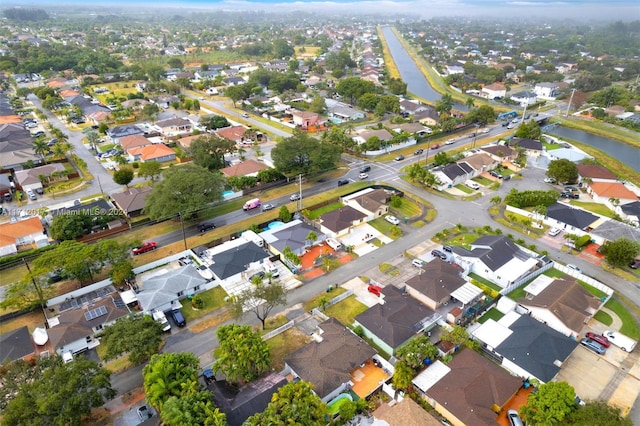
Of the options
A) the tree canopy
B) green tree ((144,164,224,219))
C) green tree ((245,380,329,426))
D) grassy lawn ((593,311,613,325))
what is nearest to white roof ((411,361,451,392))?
green tree ((245,380,329,426))

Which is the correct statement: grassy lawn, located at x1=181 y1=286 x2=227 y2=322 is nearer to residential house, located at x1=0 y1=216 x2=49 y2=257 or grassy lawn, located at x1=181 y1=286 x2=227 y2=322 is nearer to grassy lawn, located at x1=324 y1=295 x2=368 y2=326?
grassy lawn, located at x1=324 y1=295 x2=368 y2=326

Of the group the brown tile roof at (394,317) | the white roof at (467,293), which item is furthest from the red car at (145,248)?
the white roof at (467,293)

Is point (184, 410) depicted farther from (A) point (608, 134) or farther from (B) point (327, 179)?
(A) point (608, 134)

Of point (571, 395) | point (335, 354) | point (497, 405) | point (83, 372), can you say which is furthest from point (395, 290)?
point (83, 372)

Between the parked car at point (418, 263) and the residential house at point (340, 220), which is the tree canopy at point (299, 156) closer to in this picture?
the residential house at point (340, 220)

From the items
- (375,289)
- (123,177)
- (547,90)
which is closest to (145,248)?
(123,177)

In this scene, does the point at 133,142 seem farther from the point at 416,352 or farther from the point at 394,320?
the point at 416,352
